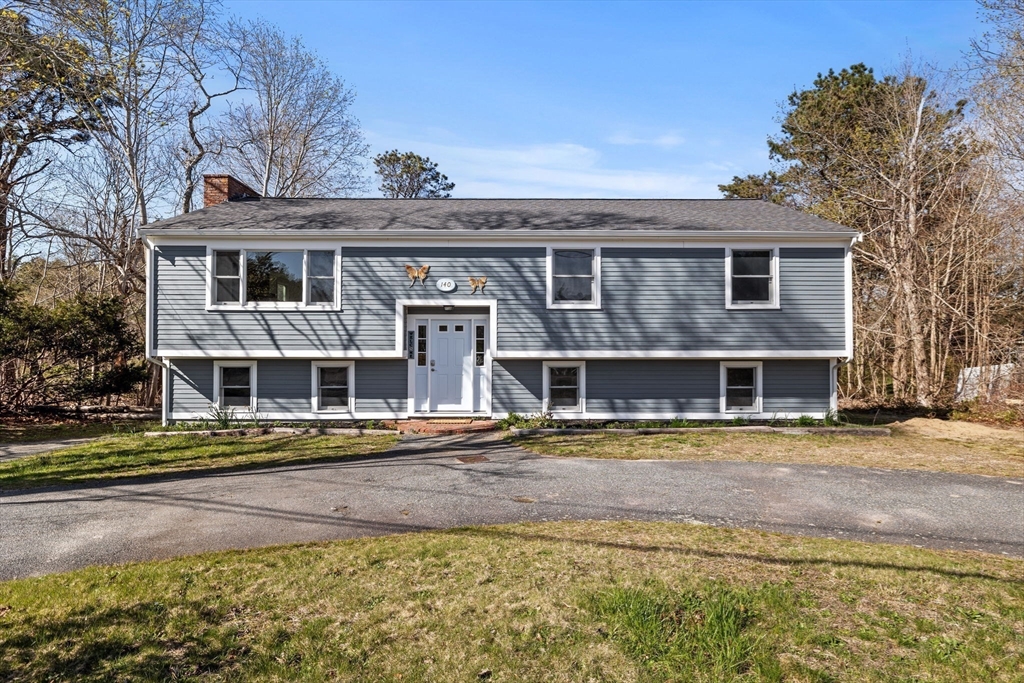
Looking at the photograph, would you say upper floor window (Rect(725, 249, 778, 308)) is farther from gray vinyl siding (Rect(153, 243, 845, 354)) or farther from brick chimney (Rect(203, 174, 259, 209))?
brick chimney (Rect(203, 174, 259, 209))

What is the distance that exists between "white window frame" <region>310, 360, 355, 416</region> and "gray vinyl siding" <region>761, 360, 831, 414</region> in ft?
30.4

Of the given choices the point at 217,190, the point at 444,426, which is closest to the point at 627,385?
the point at 444,426

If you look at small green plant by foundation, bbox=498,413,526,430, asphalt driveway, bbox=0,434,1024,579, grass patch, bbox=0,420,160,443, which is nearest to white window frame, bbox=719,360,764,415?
small green plant by foundation, bbox=498,413,526,430

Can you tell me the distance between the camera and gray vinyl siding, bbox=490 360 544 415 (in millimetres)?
14531

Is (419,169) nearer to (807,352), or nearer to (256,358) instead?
(256,358)

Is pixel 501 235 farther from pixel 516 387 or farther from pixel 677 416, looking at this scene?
pixel 677 416

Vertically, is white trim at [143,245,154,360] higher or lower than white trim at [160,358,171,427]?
higher

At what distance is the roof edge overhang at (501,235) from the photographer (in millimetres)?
13922

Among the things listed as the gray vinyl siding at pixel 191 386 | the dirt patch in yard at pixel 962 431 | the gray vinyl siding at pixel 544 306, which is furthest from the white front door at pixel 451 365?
the dirt patch in yard at pixel 962 431

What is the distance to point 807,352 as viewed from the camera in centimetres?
1416

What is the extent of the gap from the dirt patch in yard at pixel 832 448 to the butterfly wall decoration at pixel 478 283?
12.4 feet

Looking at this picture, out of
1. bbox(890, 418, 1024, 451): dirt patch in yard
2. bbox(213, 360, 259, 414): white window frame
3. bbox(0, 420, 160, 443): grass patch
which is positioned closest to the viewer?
bbox(890, 418, 1024, 451): dirt patch in yard

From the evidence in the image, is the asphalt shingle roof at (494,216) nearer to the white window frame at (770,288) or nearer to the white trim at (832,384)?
the white window frame at (770,288)

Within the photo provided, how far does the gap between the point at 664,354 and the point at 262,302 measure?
8944 millimetres
